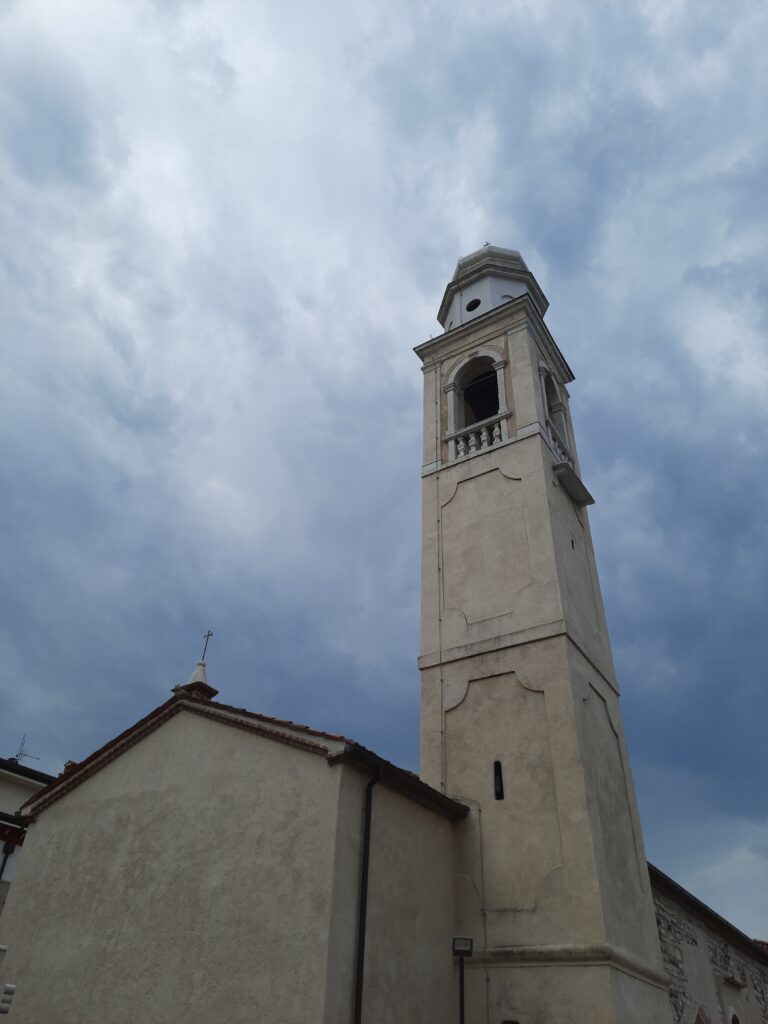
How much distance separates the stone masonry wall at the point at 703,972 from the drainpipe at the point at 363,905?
308 inches

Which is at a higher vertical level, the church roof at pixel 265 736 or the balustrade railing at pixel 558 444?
the balustrade railing at pixel 558 444

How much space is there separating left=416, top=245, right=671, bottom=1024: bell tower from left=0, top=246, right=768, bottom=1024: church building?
4 cm

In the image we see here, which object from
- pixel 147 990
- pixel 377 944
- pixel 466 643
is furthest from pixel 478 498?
pixel 147 990

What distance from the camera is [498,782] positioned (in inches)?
489

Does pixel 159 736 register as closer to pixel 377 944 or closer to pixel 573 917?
pixel 377 944

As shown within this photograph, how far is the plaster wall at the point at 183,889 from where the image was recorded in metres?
8.84

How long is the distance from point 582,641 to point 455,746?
10.6 ft

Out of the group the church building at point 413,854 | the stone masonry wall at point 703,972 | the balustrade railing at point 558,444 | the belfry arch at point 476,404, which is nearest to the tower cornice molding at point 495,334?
the belfry arch at point 476,404

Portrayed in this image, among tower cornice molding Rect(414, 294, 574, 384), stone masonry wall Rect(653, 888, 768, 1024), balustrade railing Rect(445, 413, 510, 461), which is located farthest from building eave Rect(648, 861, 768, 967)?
tower cornice molding Rect(414, 294, 574, 384)

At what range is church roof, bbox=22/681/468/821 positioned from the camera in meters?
9.92

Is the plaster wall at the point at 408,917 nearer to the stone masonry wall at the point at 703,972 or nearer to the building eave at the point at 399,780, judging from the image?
the building eave at the point at 399,780

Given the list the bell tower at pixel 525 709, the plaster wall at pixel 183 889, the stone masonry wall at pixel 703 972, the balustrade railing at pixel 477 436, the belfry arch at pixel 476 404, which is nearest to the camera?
the plaster wall at pixel 183 889

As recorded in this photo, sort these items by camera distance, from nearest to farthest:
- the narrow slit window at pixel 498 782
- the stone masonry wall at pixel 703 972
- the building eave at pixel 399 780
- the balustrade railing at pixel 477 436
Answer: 1. the building eave at pixel 399 780
2. the narrow slit window at pixel 498 782
3. the stone masonry wall at pixel 703 972
4. the balustrade railing at pixel 477 436

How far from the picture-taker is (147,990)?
31.3 ft
